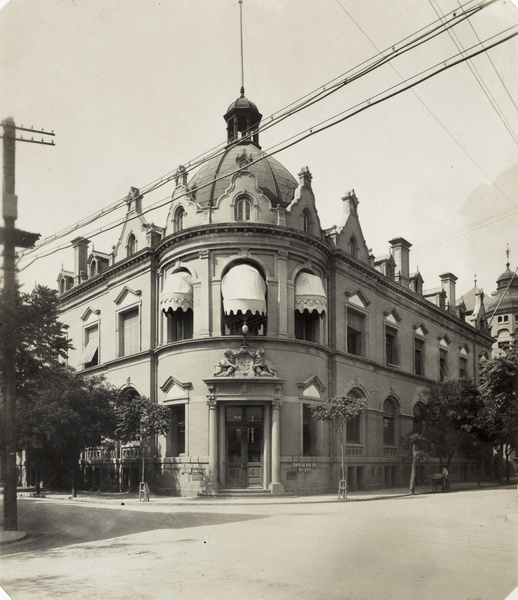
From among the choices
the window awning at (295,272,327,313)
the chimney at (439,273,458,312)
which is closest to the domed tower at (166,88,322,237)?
the window awning at (295,272,327,313)

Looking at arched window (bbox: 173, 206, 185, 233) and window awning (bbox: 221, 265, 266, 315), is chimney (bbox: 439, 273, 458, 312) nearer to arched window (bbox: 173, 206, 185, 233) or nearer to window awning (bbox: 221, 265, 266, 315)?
window awning (bbox: 221, 265, 266, 315)

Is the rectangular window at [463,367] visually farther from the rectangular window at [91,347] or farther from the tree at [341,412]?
the rectangular window at [91,347]

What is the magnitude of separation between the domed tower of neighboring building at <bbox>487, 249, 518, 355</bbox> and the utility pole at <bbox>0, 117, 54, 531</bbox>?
29.6 ft

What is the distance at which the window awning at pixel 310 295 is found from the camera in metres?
28.4

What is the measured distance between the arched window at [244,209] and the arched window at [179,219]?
254 cm

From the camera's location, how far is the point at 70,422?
29.3m

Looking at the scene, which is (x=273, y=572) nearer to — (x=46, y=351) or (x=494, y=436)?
(x=494, y=436)

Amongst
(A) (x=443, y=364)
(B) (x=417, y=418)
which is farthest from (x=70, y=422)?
(A) (x=443, y=364)

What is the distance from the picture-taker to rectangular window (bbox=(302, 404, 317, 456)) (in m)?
28.1

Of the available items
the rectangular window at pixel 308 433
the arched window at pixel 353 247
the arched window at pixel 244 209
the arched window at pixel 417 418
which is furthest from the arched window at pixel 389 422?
the arched window at pixel 244 209

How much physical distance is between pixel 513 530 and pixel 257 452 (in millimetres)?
16642

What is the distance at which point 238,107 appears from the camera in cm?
1540

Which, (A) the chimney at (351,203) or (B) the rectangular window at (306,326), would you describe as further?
(B) the rectangular window at (306,326)

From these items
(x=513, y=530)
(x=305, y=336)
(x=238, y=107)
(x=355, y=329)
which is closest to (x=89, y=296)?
(x=305, y=336)
